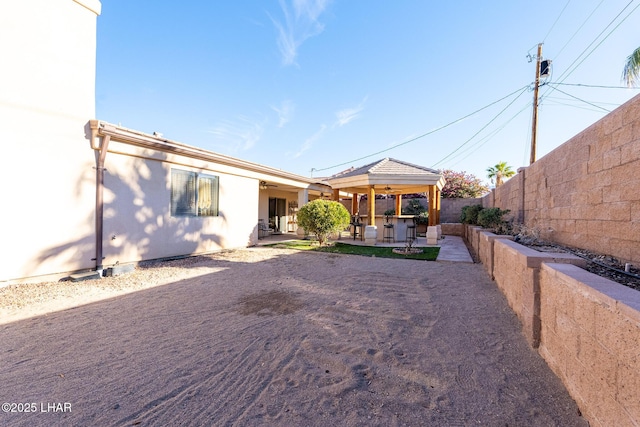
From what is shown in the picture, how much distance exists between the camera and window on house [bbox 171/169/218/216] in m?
8.06

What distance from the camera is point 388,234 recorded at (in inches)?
515

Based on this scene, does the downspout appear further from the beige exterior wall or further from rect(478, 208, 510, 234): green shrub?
rect(478, 208, 510, 234): green shrub

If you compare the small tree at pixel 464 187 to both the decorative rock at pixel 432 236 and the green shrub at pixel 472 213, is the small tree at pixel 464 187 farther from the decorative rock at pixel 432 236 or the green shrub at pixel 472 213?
the decorative rock at pixel 432 236

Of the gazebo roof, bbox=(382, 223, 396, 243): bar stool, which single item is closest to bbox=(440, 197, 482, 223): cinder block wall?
the gazebo roof

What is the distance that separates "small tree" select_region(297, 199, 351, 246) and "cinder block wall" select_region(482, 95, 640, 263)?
636 cm

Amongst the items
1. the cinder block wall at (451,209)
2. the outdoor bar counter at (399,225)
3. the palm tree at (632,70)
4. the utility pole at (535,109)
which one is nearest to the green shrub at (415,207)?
the cinder block wall at (451,209)

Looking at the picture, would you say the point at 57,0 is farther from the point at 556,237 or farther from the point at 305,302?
the point at 556,237

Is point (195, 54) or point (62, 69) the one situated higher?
point (195, 54)

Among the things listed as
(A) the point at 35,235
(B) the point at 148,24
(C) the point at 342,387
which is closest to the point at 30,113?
(A) the point at 35,235

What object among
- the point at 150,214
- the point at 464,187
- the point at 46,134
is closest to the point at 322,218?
the point at 150,214

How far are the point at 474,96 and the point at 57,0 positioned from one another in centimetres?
1790

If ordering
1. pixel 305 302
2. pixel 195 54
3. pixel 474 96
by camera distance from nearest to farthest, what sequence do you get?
pixel 305 302 → pixel 195 54 → pixel 474 96

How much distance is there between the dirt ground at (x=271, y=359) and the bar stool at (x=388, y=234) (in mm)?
7773

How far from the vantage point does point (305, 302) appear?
4.50 metres
